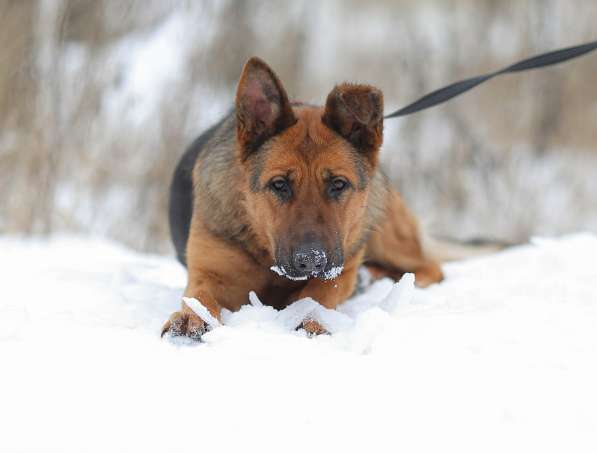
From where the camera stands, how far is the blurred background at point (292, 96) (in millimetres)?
6875

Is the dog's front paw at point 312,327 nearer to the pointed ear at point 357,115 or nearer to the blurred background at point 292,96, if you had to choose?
the pointed ear at point 357,115

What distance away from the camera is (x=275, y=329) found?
2.92m

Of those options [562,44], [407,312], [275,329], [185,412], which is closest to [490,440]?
[185,412]

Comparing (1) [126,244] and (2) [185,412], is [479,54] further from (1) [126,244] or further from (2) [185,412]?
(2) [185,412]

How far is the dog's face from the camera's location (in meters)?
3.13

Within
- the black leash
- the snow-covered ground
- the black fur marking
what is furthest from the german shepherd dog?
the black leash

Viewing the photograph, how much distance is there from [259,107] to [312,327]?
3.88 feet

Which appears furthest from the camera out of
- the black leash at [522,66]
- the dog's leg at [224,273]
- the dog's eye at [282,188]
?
the black leash at [522,66]

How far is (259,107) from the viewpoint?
3.49 meters

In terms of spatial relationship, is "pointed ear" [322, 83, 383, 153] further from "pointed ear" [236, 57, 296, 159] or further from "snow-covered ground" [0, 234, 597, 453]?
"snow-covered ground" [0, 234, 597, 453]

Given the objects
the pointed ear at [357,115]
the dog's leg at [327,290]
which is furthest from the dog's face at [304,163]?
the dog's leg at [327,290]

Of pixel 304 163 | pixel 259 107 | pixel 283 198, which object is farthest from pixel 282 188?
pixel 259 107

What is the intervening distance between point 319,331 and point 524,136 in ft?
25.1

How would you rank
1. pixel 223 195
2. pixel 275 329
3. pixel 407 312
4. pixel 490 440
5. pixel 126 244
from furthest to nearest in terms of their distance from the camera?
pixel 126 244, pixel 223 195, pixel 407 312, pixel 275 329, pixel 490 440
